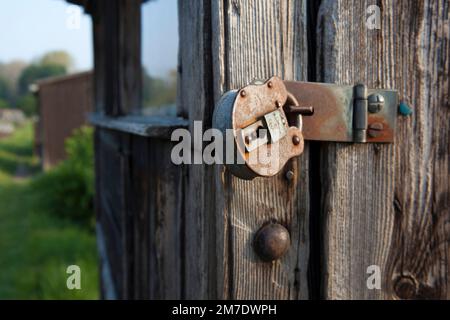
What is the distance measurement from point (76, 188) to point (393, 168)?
9.52m

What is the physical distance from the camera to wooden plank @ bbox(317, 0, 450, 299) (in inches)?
40.4

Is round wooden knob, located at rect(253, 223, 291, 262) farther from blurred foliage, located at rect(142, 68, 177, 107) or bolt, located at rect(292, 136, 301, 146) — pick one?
blurred foliage, located at rect(142, 68, 177, 107)

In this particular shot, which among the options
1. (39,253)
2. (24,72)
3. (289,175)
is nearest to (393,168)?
(289,175)

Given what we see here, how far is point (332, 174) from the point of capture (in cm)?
104

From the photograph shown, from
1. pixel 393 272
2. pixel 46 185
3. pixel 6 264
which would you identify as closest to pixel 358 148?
pixel 393 272

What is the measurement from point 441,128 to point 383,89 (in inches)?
7.3

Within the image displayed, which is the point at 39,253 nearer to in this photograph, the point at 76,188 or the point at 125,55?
the point at 76,188

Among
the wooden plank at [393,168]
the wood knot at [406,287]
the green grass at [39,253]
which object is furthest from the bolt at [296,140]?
the green grass at [39,253]

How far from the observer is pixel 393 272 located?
3.57 feet

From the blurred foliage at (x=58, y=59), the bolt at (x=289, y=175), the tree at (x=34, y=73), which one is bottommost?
the bolt at (x=289, y=175)

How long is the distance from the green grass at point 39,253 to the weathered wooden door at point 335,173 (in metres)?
4.43

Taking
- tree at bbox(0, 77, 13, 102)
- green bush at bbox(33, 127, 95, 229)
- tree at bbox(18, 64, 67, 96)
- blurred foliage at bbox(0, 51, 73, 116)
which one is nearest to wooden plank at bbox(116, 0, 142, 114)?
green bush at bbox(33, 127, 95, 229)

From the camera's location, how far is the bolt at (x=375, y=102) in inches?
40.1

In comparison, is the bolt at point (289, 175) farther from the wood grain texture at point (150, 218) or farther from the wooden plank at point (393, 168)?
the wood grain texture at point (150, 218)
